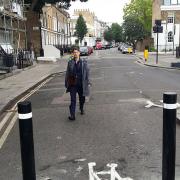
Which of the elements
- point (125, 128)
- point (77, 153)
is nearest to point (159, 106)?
point (125, 128)

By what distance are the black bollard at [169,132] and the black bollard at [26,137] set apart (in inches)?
55.1

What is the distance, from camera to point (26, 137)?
14.1 feet

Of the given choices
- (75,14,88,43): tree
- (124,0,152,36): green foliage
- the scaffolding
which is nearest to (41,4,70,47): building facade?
(124,0,152,36): green foliage

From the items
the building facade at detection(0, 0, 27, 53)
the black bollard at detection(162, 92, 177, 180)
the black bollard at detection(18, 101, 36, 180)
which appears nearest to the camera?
the black bollard at detection(18, 101, 36, 180)

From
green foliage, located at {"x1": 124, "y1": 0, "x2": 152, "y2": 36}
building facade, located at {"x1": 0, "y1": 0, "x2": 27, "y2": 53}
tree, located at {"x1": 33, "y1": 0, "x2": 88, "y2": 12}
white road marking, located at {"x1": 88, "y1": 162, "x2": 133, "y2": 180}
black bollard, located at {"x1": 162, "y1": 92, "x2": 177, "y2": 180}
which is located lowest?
white road marking, located at {"x1": 88, "y1": 162, "x2": 133, "y2": 180}

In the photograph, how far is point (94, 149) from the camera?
7.11 metres

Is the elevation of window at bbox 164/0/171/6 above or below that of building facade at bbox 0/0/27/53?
above

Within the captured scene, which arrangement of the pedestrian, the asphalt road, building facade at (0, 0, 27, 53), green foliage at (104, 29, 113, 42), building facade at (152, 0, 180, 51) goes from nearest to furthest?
the asphalt road < the pedestrian < building facade at (0, 0, 27, 53) < building facade at (152, 0, 180, 51) < green foliage at (104, 29, 113, 42)

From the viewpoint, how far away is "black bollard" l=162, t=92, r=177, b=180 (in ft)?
14.5

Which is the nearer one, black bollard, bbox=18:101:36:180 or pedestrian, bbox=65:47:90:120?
black bollard, bbox=18:101:36:180

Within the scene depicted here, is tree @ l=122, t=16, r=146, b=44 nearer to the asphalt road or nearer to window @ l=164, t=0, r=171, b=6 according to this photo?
window @ l=164, t=0, r=171, b=6

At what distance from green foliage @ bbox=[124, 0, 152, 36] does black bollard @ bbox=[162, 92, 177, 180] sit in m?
77.5

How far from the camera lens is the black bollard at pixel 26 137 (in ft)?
13.7

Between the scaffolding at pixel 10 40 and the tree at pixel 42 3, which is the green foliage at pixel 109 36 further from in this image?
the scaffolding at pixel 10 40
